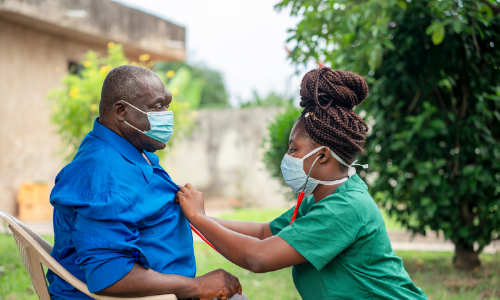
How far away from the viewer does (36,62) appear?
29.8ft

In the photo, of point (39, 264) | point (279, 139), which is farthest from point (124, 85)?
point (279, 139)

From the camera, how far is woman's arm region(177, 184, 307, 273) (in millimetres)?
1846

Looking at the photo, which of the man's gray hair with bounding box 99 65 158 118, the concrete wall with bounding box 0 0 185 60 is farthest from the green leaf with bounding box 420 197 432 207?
the concrete wall with bounding box 0 0 185 60

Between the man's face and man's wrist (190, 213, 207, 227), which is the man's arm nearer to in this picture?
man's wrist (190, 213, 207, 227)

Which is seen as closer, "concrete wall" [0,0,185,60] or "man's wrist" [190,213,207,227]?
"man's wrist" [190,213,207,227]

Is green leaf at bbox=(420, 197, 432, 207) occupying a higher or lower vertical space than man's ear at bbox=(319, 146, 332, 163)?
lower

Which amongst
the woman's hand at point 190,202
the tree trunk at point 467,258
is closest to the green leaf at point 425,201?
the tree trunk at point 467,258

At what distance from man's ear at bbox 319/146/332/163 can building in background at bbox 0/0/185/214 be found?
7.28 meters

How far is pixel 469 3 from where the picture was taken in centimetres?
407

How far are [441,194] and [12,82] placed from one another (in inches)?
311

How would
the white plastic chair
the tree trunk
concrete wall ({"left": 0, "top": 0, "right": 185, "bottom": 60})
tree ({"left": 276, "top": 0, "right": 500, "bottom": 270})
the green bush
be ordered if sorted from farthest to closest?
concrete wall ({"left": 0, "top": 0, "right": 185, "bottom": 60}), the green bush, the tree trunk, tree ({"left": 276, "top": 0, "right": 500, "bottom": 270}), the white plastic chair

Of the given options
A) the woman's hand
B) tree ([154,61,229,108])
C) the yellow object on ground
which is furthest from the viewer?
tree ([154,61,229,108])

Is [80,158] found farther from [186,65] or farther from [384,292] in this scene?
[186,65]

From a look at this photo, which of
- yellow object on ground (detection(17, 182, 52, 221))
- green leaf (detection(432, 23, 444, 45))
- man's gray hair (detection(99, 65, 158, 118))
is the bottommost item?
yellow object on ground (detection(17, 182, 52, 221))
